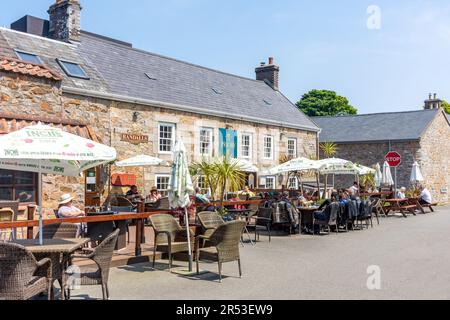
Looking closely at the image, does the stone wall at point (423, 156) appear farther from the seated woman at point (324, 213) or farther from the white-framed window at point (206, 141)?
the seated woman at point (324, 213)

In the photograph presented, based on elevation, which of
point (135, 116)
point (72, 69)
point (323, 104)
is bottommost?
point (135, 116)

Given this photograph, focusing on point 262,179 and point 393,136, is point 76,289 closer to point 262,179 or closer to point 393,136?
point 262,179

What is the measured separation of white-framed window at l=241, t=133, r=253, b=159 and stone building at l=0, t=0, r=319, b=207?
0.05 meters

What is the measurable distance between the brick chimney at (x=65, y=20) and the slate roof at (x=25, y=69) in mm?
7014

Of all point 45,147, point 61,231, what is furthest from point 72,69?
point 45,147

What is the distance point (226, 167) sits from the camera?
474 inches

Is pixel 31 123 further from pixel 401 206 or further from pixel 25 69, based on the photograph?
pixel 401 206

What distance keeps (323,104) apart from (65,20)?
1670 inches

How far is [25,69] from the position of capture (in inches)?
477

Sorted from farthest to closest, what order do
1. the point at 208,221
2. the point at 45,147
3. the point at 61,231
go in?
the point at 208,221 < the point at 61,231 < the point at 45,147

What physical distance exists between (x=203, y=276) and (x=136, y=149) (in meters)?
10.4

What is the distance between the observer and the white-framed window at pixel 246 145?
2248 centimetres

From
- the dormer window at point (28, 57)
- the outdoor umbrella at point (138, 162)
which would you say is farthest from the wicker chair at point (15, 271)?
the dormer window at point (28, 57)

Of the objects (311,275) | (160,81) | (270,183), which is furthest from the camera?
(270,183)
